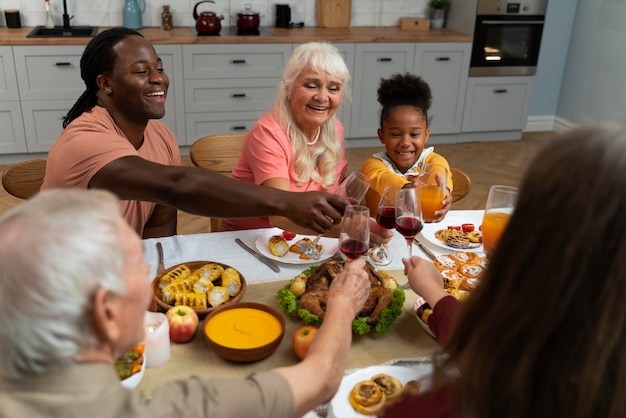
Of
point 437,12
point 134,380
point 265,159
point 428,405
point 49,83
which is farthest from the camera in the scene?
point 437,12

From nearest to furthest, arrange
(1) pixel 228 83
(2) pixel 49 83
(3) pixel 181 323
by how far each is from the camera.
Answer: (3) pixel 181 323 → (2) pixel 49 83 → (1) pixel 228 83

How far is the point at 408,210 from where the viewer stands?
1.62 metres

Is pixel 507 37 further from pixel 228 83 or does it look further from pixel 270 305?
pixel 270 305

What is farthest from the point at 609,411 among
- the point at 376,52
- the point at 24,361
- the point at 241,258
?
the point at 376,52

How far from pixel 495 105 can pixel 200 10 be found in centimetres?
277

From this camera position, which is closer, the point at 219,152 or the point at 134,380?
the point at 134,380

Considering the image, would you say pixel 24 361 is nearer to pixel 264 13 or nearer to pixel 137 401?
pixel 137 401

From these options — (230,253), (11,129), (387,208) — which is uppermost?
(387,208)

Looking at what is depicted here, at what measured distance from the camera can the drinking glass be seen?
1679 millimetres

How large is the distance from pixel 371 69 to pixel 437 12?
3.29ft

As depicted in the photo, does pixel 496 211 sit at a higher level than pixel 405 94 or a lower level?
lower

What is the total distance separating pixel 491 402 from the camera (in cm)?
83

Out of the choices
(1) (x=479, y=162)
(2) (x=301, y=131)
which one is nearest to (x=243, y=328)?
(2) (x=301, y=131)

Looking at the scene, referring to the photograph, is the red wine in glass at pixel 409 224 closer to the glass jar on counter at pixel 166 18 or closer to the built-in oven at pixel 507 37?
the glass jar on counter at pixel 166 18
